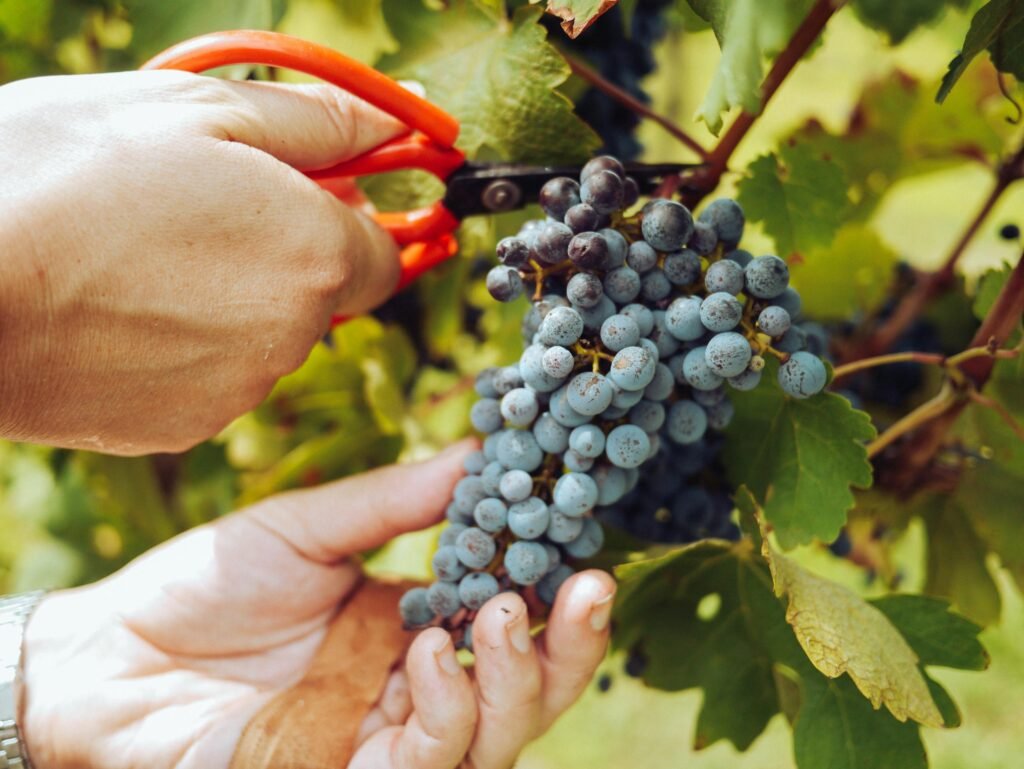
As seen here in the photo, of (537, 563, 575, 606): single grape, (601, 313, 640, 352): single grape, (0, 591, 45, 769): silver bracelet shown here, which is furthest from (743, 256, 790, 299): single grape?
(0, 591, 45, 769): silver bracelet

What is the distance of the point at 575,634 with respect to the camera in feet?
2.45

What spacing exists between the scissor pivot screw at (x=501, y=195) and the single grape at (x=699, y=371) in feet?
0.82

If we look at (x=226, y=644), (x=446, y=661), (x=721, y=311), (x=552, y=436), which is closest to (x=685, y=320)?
(x=721, y=311)

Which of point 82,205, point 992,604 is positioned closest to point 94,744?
point 82,205

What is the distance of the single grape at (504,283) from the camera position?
72cm

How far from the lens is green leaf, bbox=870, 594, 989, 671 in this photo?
0.83m

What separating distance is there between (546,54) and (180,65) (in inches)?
13.7

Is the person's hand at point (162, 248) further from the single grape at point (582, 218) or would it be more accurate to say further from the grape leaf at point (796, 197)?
the grape leaf at point (796, 197)

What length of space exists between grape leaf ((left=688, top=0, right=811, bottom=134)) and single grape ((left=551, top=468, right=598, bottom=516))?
31cm

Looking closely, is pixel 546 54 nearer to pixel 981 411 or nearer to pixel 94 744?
pixel 981 411

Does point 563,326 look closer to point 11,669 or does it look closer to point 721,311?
point 721,311

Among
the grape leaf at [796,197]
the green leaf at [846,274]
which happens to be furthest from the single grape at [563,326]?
the green leaf at [846,274]

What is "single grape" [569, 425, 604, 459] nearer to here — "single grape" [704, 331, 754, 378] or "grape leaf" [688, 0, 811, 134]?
"single grape" [704, 331, 754, 378]

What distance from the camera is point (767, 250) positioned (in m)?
1.12
